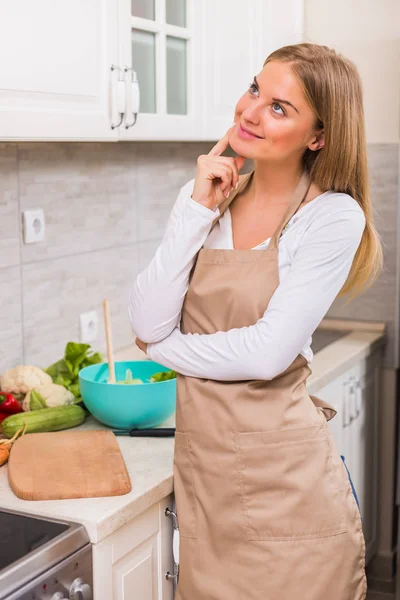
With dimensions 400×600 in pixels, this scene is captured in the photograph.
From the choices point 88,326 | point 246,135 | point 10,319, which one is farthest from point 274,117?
point 88,326

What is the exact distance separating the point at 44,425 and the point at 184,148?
1324 millimetres

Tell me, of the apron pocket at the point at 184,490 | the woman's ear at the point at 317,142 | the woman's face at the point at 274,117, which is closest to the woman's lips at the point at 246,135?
the woman's face at the point at 274,117

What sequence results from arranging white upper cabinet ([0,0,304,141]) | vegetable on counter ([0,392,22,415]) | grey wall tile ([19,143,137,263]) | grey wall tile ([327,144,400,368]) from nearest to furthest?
white upper cabinet ([0,0,304,141]), vegetable on counter ([0,392,22,415]), grey wall tile ([19,143,137,263]), grey wall tile ([327,144,400,368])

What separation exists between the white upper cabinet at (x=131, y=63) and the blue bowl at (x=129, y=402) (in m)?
0.56

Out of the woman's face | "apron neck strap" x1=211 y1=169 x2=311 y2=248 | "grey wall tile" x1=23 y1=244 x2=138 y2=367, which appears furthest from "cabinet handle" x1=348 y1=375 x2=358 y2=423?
the woman's face

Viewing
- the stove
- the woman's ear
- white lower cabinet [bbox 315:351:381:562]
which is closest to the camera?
the stove

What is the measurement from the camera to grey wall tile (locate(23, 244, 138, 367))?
7.23 feet

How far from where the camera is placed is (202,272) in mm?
1530

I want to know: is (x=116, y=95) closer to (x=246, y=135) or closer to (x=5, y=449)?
(x=246, y=135)

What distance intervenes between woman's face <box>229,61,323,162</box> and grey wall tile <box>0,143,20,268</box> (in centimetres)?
77

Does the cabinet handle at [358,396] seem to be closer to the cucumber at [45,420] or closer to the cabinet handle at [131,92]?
the cucumber at [45,420]

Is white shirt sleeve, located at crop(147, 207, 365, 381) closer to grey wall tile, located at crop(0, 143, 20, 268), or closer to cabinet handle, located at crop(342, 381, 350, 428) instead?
grey wall tile, located at crop(0, 143, 20, 268)

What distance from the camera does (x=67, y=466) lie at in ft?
5.37

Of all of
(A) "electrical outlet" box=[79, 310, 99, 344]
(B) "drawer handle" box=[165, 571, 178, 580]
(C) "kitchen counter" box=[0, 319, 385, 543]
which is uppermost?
(A) "electrical outlet" box=[79, 310, 99, 344]
